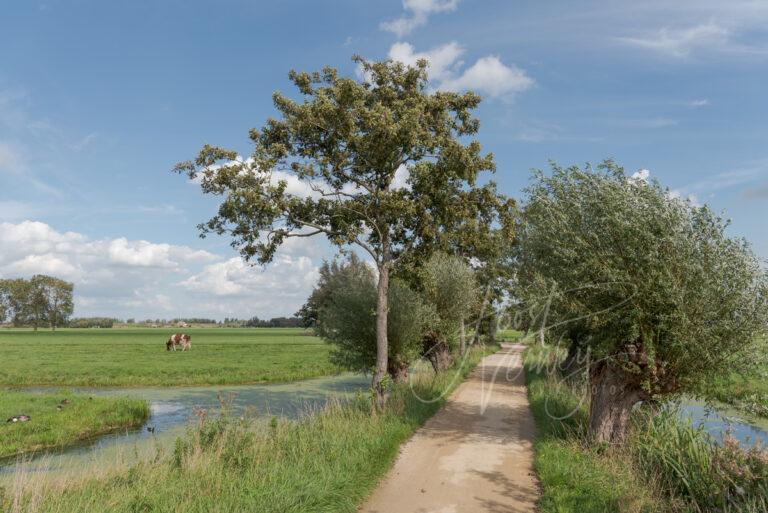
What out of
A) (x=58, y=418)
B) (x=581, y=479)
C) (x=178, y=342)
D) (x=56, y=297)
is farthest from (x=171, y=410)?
(x=56, y=297)

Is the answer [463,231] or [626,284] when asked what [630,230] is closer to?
[626,284]

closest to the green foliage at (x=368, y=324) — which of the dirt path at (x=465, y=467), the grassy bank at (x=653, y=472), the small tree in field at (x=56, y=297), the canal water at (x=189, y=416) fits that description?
the canal water at (x=189, y=416)

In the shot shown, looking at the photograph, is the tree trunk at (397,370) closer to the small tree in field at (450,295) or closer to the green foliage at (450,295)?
the small tree in field at (450,295)

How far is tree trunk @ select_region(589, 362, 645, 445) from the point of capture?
14680mm

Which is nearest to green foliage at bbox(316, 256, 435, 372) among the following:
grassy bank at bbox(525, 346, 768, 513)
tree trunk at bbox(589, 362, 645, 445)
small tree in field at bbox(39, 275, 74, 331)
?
grassy bank at bbox(525, 346, 768, 513)

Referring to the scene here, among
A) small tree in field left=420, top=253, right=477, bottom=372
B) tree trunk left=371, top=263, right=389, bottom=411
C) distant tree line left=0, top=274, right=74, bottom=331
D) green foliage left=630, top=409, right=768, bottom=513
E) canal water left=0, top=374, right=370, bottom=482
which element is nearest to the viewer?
green foliage left=630, top=409, right=768, bottom=513

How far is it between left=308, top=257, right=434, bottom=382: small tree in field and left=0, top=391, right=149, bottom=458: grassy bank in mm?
10708

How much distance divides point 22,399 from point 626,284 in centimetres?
3083

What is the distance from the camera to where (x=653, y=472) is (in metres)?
12.0

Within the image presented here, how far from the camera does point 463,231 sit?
21.2 m

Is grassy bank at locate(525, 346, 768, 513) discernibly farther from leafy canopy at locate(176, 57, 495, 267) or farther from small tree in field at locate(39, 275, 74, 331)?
small tree in field at locate(39, 275, 74, 331)

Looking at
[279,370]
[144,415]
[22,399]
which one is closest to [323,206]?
[144,415]

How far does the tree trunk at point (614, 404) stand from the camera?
578 inches

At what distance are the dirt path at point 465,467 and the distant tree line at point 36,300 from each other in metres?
190
